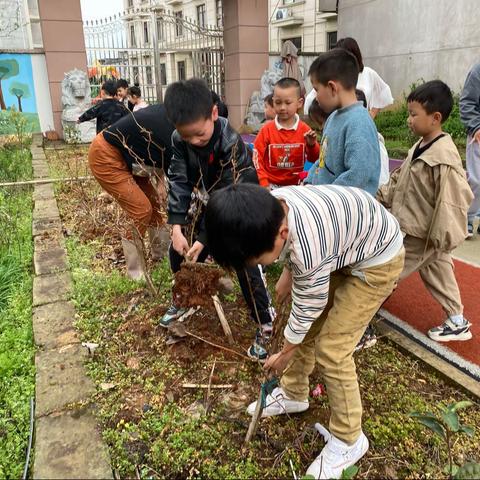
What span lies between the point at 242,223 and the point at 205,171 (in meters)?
1.25

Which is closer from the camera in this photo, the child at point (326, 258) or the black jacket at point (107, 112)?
the child at point (326, 258)

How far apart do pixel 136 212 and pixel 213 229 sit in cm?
206

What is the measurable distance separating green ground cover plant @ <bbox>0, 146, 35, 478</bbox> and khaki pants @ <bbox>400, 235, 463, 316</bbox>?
2117 millimetres

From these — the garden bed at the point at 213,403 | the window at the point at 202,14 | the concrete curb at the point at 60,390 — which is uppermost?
the window at the point at 202,14

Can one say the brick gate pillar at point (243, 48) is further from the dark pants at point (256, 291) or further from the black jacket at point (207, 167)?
the dark pants at point (256, 291)

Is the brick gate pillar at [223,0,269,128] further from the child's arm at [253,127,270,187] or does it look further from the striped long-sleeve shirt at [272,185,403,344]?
the striped long-sleeve shirt at [272,185,403,344]

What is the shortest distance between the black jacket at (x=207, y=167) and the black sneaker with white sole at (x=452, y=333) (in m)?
1.41

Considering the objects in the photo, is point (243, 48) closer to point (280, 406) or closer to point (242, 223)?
point (280, 406)

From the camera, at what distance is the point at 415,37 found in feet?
37.1

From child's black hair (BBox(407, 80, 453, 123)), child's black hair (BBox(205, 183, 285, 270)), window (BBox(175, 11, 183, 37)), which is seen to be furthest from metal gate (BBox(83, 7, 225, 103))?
child's black hair (BBox(205, 183, 285, 270))

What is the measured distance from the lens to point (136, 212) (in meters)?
3.30

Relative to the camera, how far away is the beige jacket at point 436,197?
238cm

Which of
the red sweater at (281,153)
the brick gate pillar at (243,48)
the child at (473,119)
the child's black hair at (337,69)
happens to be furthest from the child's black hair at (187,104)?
the brick gate pillar at (243,48)

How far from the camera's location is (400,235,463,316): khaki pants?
258 centimetres
